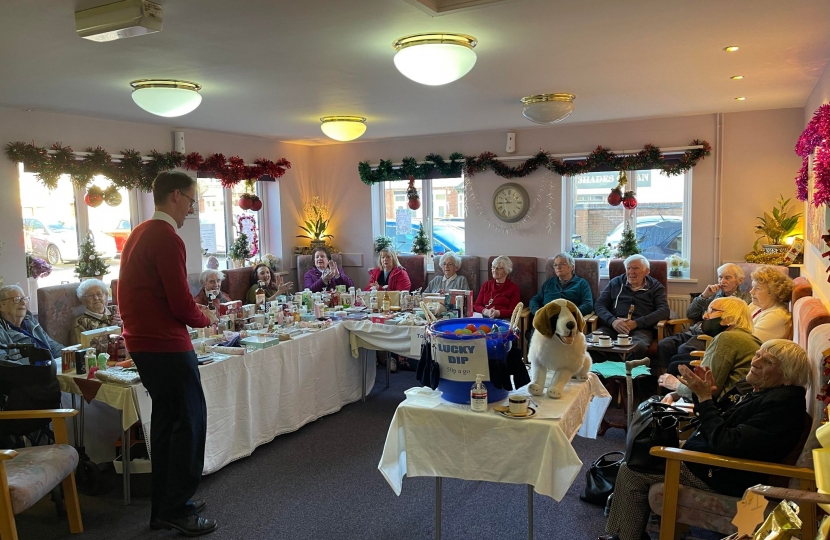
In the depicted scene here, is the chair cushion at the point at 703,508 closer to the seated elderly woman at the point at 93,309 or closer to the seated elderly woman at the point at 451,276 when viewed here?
the seated elderly woman at the point at 93,309

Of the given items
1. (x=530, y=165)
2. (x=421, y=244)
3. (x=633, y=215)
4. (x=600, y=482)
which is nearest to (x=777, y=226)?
(x=633, y=215)

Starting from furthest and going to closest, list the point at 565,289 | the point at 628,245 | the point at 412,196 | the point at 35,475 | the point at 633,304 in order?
the point at 412,196, the point at 628,245, the point at 565,289, the point at 633,304, the point at 35,475

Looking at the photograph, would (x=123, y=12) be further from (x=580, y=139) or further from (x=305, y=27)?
(x=580, y=139)

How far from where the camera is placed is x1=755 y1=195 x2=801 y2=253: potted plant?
5.46 metres

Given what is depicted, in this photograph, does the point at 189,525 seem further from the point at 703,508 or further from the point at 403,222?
the point at 403,222

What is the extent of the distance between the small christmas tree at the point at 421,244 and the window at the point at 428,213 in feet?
0.46

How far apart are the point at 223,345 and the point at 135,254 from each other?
4.33ft

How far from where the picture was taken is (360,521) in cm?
304

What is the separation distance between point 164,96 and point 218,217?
352 cm

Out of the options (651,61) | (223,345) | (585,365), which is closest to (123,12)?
(223,345)

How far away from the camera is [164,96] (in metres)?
3.85

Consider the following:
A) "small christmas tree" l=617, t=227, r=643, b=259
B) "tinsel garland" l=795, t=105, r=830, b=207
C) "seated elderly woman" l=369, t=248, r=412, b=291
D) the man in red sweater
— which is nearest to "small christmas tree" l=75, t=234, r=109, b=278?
"seated elderly woman" l=369, t=248, r=412, b=291

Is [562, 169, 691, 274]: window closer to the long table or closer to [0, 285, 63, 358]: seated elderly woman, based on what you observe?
the long table

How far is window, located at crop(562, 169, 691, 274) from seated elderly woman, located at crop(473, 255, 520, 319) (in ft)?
3.61
